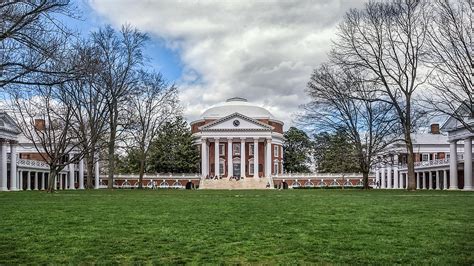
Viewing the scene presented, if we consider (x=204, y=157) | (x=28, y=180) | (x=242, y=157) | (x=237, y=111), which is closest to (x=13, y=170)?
(x=28, y=180)

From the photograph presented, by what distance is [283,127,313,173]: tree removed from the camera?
106 metres

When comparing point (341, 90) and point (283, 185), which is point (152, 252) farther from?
point (283, 185)

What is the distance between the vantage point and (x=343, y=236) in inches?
437

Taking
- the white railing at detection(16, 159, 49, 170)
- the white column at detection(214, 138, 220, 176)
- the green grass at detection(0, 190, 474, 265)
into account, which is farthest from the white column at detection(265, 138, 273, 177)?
the green grass at detection(0, 190, 474, 265)

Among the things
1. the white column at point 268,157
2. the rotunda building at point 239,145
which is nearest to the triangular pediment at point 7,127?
the rotunda building at point 239,145

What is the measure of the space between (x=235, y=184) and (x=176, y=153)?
1599 cm

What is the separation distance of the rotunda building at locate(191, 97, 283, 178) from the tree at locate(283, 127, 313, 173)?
7.12 meters

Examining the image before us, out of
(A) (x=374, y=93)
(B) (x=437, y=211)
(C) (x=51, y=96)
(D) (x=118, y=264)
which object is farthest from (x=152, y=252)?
(A) (x=374, y=93)

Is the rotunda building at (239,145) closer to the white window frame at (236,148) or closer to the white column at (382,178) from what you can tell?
the white window frame at (236,148)

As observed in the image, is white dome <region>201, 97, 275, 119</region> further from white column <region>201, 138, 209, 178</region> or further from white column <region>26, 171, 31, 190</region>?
white column <region>26, 171, 31, 190</region>

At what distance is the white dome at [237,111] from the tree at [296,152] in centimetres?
675

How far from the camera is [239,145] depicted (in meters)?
94.6

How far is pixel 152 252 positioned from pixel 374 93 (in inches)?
1301

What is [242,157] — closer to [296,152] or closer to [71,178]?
[296,152]
